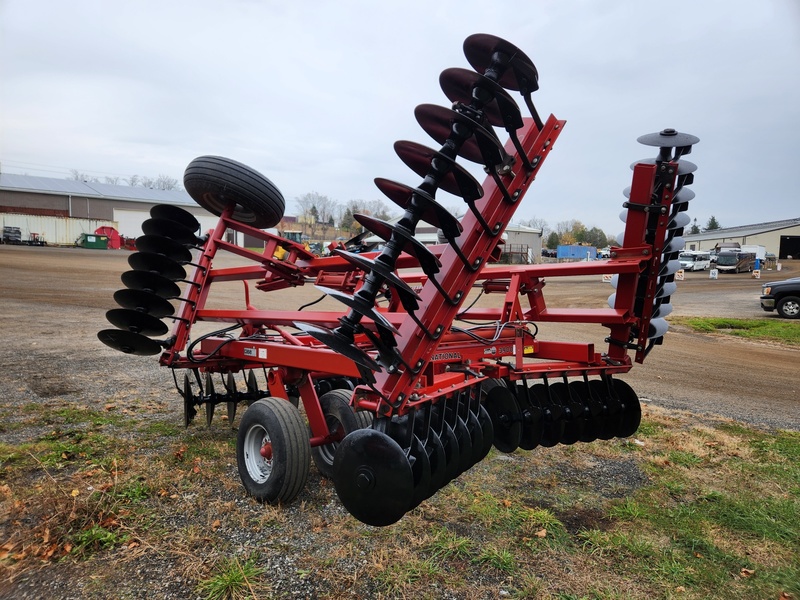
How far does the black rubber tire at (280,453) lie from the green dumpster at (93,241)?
44994 mm

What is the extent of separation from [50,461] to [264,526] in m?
2.11

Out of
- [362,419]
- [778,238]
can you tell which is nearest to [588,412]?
[362,419]

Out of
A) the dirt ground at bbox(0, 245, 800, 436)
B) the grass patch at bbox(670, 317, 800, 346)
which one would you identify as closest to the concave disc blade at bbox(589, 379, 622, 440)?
the dirt ground at bbox(0, 245, 800, 436)

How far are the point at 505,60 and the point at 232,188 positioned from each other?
3.21 meters

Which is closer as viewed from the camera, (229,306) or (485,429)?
(485,429)

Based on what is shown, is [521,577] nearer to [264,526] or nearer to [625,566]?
[625,566]

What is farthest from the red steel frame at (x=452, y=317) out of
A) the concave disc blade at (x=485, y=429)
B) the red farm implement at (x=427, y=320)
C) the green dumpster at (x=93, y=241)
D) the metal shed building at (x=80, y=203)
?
the metal shed building at (x=80, y=203)

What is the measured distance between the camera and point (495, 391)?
341 centimetres

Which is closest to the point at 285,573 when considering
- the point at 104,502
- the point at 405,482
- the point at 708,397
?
the point at 405,482

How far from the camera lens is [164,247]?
496 cm

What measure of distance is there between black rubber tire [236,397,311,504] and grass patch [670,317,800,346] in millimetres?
12978

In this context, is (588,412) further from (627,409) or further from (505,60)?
(505,60)

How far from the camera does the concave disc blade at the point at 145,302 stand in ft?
15.9

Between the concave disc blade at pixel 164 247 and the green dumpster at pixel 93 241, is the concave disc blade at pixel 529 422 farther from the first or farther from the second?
the green dumpster at pixel 93 241
